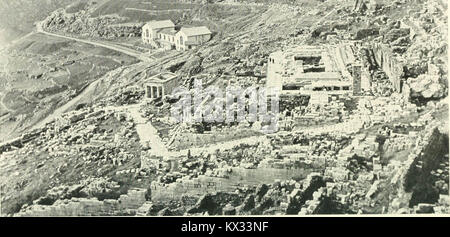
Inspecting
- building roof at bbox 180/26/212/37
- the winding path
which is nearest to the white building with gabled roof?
building roof at bbox 180/26/212/37

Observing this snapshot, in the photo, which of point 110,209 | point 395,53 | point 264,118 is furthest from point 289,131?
point 110,209

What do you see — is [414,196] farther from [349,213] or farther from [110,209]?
[110,209]

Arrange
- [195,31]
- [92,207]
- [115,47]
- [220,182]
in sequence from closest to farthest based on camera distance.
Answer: [220,182], [92,207], [195,31], [115,47]
